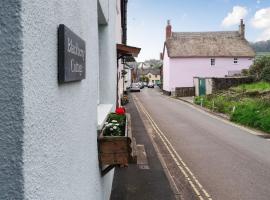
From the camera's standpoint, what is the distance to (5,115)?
1.49m

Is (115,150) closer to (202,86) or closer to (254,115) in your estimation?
(254,115)

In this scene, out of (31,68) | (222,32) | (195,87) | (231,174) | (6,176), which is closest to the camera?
(6,176)

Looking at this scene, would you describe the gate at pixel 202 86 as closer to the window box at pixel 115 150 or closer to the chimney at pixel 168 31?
the chimney at pixel 168 31

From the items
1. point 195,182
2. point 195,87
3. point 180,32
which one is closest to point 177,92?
point 195,87

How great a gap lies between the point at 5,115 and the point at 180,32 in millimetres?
56821

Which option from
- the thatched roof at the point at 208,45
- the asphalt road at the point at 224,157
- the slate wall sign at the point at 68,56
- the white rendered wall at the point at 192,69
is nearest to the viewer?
the slate wall sign at the point at 68,56

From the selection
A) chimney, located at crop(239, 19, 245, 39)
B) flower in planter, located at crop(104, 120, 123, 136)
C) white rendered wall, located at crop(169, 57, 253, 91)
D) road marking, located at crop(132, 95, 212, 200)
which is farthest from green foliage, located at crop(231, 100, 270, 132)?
chimney, located at crop(239, 19, 245, 39)

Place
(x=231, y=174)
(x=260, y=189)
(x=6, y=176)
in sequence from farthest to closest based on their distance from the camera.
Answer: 1. (x=231, y=174)
2. (x=260, y=189)
3. (x=6, y=176)

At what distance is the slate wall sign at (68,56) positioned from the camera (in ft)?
7.00

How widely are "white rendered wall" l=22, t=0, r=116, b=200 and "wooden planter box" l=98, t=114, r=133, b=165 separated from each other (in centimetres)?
99

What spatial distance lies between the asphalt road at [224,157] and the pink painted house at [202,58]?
32.2m

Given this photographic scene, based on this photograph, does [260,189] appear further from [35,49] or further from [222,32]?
[222,32]

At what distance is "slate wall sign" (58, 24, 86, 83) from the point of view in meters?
2.13

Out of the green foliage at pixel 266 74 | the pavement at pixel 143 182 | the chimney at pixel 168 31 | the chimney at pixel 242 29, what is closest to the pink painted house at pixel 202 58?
the chimney at pixel 168 31
